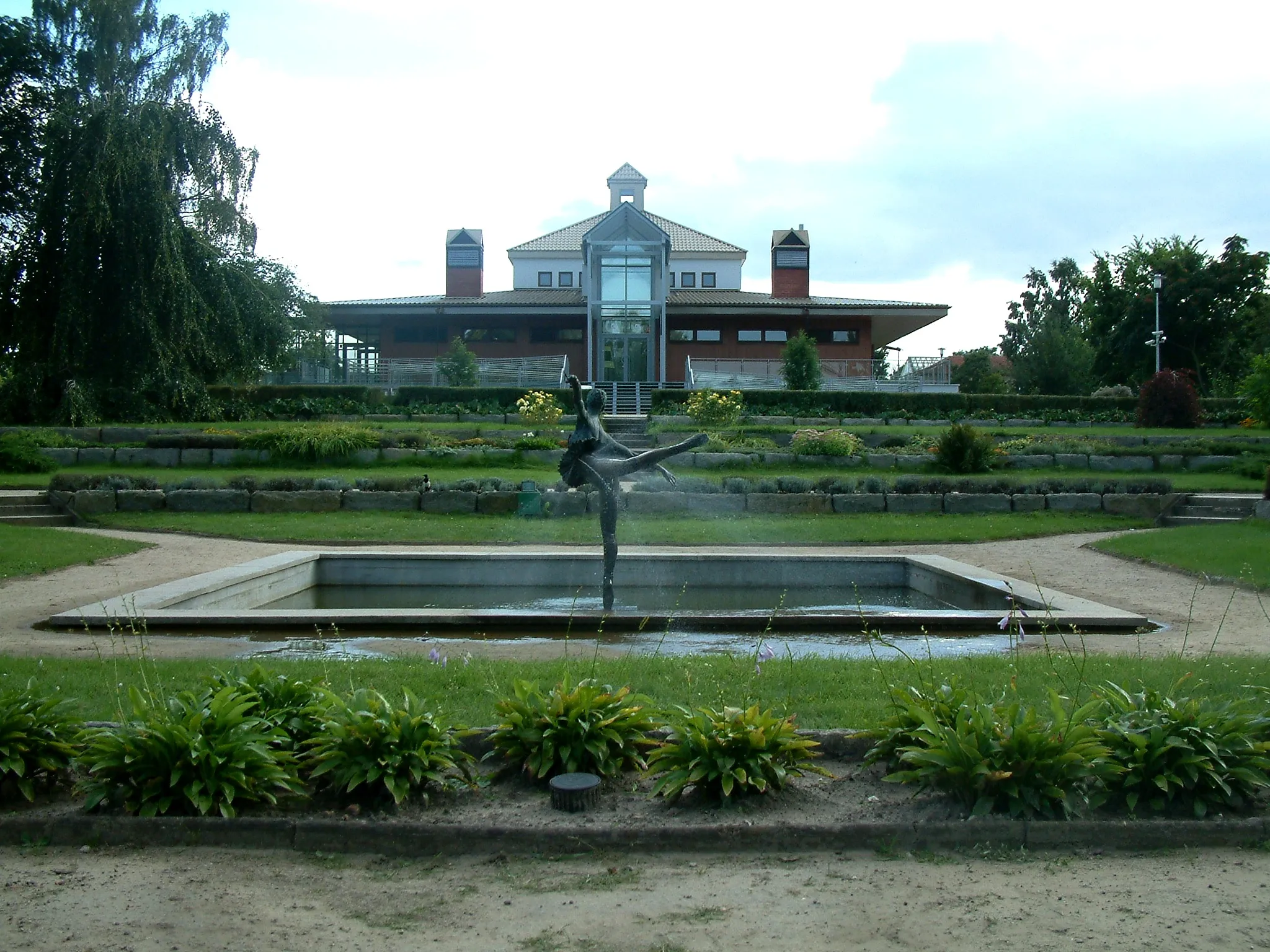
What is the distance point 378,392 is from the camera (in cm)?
3322

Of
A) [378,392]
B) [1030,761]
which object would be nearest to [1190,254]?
[378,392]

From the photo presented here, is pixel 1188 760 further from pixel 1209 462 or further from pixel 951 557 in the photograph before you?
pixel 1209 462

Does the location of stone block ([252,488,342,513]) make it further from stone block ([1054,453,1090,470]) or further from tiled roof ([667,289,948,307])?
tiled roof ([667,289,948,307])

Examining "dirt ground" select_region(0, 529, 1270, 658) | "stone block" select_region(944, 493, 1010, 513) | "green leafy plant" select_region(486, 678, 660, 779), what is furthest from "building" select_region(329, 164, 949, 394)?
"green leafy plant" select_region(486, 678, 660, 779)

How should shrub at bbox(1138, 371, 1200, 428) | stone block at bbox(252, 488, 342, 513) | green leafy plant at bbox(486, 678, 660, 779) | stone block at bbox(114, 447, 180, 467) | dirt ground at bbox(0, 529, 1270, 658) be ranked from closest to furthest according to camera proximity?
green leafy plant at bbox(486, 678, 660, 779) < dirt ground at bbox(0, 529, 1270, 658) < stone block at bbox(252, 488, 342, 513) < stone block at bbox(114, 447, 180, 467) < shrub at bbox(1138, 371, 1200, 428)

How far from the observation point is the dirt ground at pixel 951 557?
780cm

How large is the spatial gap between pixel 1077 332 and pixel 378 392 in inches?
1724

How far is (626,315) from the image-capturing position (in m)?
43.7

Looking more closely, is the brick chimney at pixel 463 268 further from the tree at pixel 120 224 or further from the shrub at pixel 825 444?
the shrub at pixel 825 444

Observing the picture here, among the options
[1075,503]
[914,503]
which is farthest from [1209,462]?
[914,503]

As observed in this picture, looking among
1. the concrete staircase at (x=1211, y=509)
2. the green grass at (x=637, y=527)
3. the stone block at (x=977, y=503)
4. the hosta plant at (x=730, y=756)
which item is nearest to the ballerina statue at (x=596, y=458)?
the hosta plant at (x=730, y=756)

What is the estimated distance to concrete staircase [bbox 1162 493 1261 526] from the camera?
17.1m

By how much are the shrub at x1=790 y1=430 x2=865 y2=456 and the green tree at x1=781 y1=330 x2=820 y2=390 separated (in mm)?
12140

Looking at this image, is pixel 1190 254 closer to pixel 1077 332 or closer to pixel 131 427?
pixel 1077 332
